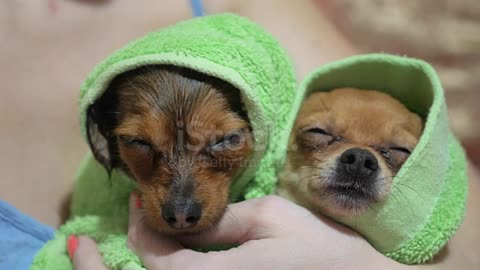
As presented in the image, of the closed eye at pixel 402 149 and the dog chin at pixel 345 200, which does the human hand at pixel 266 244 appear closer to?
the dog chin at pixel 345 200

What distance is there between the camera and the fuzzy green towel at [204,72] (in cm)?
114

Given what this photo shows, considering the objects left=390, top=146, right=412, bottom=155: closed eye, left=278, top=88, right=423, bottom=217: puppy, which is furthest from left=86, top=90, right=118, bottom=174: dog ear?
left=390, top=146, right=412, bottom=155: closed eye

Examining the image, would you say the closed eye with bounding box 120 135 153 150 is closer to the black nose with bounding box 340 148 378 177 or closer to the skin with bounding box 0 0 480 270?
the skin with bounding box 0 0 480 270

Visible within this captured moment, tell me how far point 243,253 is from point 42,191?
0.58 m

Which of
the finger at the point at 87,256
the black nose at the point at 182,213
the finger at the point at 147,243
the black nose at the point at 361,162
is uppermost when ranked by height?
the black nose at the point at 361,162

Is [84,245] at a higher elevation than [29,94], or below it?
below

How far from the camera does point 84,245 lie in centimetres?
130

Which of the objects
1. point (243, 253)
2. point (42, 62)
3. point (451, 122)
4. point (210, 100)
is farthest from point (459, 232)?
point (42, 62)

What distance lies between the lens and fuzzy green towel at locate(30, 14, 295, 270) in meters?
1.14

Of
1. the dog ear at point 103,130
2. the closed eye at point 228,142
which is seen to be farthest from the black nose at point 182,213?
the dog ear at point 103,130

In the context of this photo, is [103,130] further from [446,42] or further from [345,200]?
[446,42]

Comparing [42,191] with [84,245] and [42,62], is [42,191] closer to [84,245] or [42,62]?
[84,245]

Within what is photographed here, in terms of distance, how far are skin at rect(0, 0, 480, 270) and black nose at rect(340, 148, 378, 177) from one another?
0.28m

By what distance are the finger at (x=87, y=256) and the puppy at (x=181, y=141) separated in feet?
0.54
